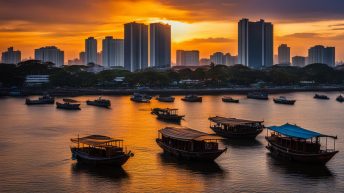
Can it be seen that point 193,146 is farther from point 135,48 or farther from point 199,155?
point 135,48

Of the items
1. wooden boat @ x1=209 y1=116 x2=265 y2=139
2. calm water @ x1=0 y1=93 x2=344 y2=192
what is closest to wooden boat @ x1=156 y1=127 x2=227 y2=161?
calm water @ x1=0 y1=93 x2=344 y2=192

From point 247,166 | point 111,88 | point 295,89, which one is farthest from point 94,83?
point 247,166

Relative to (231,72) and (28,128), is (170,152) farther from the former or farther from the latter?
(231,72)

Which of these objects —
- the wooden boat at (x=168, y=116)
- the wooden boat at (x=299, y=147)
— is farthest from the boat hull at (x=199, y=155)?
the wooden boat at (x=168, y=116)

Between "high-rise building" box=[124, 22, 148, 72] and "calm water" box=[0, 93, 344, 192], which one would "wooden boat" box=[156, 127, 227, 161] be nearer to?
"calm water" box=[0, 93, 344, 192]

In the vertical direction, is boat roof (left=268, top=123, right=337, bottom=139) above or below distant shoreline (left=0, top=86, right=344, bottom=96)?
below

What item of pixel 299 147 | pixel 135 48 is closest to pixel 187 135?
pixel 299 147
